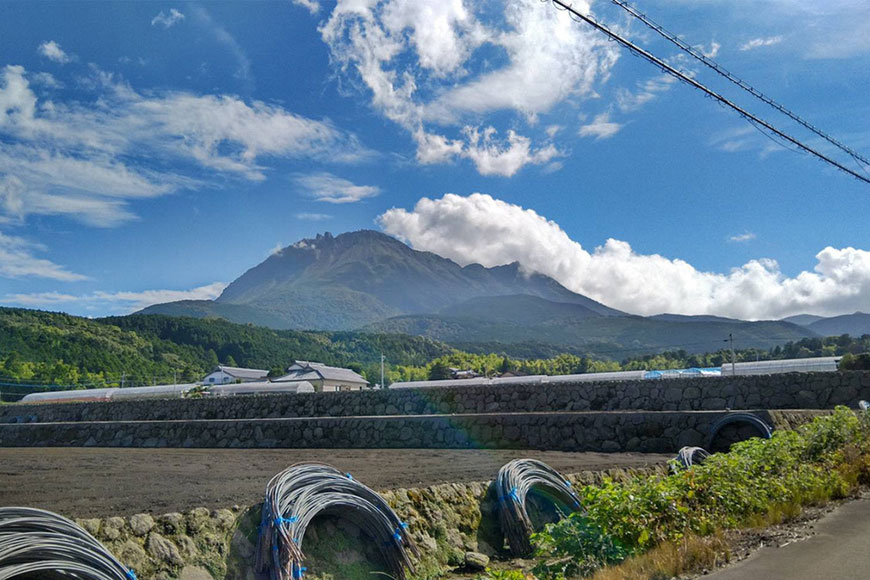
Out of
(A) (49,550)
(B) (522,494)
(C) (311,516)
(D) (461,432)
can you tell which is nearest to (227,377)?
(D) (461,432)

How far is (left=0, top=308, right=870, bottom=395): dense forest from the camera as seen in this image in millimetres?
66500

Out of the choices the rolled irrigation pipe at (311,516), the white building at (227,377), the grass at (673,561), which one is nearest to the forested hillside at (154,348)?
the white building at (227,377)

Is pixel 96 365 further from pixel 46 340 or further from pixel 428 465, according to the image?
pixel 428 465

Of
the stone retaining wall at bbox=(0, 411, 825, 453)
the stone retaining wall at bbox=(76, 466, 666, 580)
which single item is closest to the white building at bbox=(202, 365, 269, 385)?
the stone retaining wall at bbox=(0, 411, 825, 453)

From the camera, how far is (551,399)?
55.8ft

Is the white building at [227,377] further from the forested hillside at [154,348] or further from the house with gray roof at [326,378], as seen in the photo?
the forested hillside at [154,348]

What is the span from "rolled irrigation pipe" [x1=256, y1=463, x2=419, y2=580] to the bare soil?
620 millimetres

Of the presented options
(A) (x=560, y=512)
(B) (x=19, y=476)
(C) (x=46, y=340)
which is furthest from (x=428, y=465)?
(C) (x=46, y=340)

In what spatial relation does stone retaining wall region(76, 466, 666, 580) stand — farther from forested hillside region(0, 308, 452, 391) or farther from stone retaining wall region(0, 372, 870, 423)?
forested hillside region(0, 308, 452, 391)

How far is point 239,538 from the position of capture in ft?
18.5

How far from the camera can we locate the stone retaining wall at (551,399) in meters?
14.8

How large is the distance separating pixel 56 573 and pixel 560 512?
5.49 m

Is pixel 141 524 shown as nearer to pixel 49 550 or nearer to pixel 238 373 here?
pixel 49 550

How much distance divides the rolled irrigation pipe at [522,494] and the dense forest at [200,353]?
44.8m
